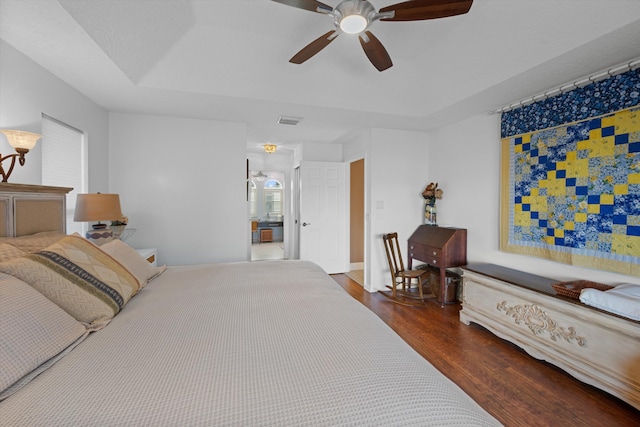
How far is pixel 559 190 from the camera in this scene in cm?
247

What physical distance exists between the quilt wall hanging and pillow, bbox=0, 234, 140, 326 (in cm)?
335

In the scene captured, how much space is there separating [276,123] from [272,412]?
350 cm

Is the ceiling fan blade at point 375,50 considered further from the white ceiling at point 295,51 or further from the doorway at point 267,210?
the doorway at point 267,210

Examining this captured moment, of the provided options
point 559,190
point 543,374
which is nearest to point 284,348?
point 543,374

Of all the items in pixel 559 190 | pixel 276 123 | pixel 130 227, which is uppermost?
pixel 276 123

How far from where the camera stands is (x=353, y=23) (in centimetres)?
166

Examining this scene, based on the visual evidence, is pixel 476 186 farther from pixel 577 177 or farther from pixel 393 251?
pixel 393 251

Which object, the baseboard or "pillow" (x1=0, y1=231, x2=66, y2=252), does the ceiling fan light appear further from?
the baseboard

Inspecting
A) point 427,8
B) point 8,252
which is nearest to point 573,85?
point 427,8

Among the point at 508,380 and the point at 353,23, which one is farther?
the point at 508,380

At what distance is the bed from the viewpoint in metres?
0.68

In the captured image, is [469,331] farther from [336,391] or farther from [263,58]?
[263,58]

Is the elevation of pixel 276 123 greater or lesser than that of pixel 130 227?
greater

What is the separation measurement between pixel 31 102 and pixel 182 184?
1.53m
